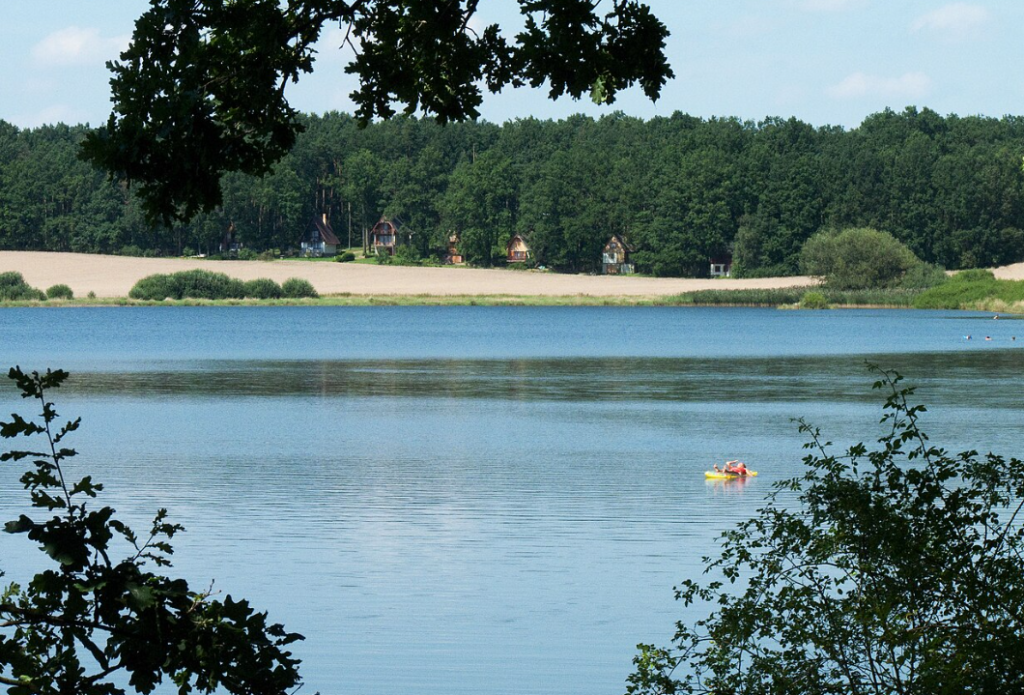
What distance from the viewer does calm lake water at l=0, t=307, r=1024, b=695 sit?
1448 centimetres

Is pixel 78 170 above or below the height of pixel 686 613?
above

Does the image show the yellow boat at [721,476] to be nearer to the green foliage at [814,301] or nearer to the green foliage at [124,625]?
the green foliage at [124,625]

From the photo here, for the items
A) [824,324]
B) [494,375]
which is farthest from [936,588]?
[824,324]

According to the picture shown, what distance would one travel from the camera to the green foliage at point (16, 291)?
11506 cm

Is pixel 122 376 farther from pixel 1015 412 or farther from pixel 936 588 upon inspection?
pixel 936 588

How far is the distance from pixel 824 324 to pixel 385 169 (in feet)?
241

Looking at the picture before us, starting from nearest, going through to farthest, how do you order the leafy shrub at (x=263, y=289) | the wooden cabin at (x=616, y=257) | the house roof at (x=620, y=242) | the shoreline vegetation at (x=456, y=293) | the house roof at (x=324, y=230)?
1. the shoreline vegetation at (x=456, y=293)
2. the leafy shrub at (x=263, y=289)
3. the house roof at (x=620, y=242)
4. the wooden cabin at (x=616, y=257)
5. the house roof at (x=324, y=230)

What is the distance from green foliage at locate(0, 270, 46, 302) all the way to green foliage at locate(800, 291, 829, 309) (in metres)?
54.0

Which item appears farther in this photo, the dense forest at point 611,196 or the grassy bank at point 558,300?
the dense forest at point 611,196

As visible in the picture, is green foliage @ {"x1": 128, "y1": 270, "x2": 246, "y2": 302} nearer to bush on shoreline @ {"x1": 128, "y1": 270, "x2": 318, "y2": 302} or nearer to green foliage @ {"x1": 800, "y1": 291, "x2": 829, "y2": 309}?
bush on shoreline @ {"x1": 128, "y1": 270, "x2": 318, "y2": 302}

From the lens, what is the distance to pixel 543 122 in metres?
176

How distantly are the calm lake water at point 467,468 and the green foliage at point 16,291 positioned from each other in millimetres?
51178

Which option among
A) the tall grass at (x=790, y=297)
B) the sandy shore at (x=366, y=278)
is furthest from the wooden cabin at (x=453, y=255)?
the tall grass at (x=790, y=297)

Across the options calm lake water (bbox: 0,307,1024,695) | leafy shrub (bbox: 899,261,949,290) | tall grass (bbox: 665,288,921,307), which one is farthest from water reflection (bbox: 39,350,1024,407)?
leafy shrub (bbox: 899,261,949,290)
